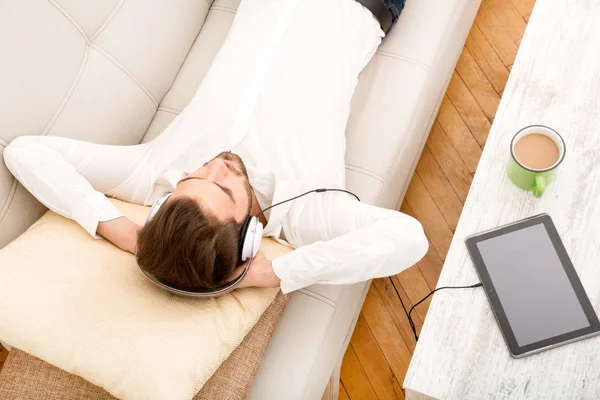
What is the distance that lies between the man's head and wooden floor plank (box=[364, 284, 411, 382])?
2.65ft

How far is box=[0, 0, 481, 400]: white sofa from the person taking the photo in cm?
121

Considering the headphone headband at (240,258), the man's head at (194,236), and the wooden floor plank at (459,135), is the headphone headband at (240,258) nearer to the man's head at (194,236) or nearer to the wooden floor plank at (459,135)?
the man's head at (194,236)

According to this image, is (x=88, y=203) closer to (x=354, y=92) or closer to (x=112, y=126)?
(x=112, y=126)

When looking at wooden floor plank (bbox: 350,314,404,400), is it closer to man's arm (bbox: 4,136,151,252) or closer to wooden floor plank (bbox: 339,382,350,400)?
wooden floor plank (bbox: 339,382,350,400)

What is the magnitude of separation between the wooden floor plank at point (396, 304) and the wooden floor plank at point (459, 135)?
48cm

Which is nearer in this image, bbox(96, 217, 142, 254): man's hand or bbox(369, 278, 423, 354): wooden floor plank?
bbox(96, 217, 142, 254): man's hand

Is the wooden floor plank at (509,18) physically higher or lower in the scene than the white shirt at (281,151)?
higher

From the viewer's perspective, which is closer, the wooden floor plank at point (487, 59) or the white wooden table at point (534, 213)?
the white wooden table at point (534, 213)

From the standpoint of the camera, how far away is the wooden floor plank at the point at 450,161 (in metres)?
1.82

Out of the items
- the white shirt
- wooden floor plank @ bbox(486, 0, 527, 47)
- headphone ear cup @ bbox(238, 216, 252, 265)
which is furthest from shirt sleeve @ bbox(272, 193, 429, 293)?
wooden floor plank @ bbox(486, 0, 527, 47)

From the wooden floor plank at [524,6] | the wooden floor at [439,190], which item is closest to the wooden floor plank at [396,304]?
the wooden floor at [439,190]

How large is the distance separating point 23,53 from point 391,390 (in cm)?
136

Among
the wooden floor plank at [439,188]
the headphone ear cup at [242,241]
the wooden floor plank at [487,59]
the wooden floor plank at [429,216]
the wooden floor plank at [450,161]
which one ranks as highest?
the wooden floor plank at [487,59]

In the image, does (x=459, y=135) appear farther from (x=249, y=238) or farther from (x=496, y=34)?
(x=249, y=238)
